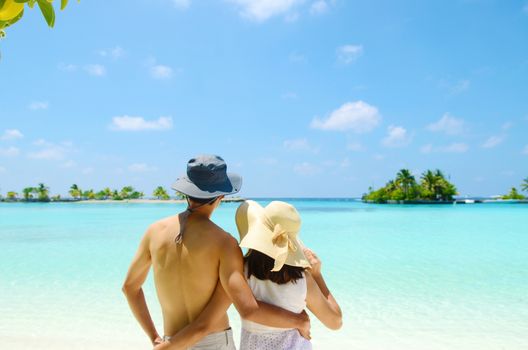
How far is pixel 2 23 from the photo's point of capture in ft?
2.24

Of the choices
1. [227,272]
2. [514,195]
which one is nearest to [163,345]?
[227,272]

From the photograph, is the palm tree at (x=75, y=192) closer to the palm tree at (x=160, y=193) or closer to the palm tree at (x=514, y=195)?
the palm tree at (x=160, y=193)

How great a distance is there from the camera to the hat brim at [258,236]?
1.50m

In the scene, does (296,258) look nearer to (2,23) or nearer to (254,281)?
(254,281)

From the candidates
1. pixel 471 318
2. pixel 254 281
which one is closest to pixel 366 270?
pixel 471 318

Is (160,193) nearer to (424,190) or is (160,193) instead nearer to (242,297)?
(424,190)

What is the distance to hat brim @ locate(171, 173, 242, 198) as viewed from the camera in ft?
5.09

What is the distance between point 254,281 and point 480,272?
8.46 metres

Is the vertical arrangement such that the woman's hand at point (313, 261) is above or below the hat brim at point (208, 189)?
below

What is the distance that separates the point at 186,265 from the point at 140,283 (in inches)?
15.1

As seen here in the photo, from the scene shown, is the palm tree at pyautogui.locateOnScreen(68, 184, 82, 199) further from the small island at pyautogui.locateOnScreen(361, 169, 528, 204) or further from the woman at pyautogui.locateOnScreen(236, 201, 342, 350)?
the woman at pyautogui.locateOnScreen(236, 201, 342, 350)

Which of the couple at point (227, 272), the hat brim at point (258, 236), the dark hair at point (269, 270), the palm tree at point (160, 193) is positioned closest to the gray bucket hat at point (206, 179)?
the couple at point (227, 272)

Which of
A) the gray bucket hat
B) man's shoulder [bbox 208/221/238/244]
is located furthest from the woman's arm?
the gray bucket hat

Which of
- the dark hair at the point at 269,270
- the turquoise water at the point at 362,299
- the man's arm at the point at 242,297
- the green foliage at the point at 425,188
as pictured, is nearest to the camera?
the man's arm at the point at 242,297
